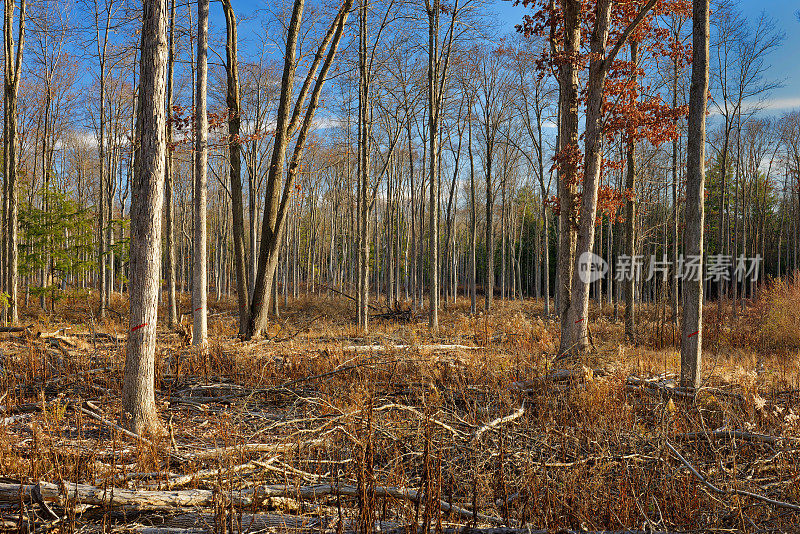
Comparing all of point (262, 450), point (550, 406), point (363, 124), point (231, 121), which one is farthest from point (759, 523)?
point (363, 124)

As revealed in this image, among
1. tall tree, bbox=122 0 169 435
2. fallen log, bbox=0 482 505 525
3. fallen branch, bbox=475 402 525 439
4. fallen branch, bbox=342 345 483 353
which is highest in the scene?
tall tree, bbox=122 0 169 435

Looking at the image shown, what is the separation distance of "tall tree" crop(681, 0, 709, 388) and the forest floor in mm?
530

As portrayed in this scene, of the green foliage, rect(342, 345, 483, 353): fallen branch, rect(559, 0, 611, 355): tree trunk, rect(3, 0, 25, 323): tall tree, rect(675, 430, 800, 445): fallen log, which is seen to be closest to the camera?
rect(675, 430, 800, 445): fallen log

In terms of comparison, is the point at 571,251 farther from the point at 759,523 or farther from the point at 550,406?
the point at 759,523

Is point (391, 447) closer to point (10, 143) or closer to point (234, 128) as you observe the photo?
point (234, 128)

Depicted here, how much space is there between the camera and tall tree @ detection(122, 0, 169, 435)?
4.16 metres

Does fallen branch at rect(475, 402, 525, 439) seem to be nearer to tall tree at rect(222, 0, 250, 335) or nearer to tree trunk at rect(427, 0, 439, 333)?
tall tree at rect(222, 0, 250, 335)

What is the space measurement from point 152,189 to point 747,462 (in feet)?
18.6

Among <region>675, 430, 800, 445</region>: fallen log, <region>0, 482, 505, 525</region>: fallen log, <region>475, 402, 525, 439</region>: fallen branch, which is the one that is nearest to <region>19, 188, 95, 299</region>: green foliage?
<region>0, 482, 505, 525</region>: fallen log

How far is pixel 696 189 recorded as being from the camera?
539 cm

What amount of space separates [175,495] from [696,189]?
19.8ft

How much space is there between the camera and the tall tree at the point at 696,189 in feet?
17.5

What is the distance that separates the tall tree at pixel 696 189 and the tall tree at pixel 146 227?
5.78 m

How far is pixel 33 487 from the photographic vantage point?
9.00 ft
